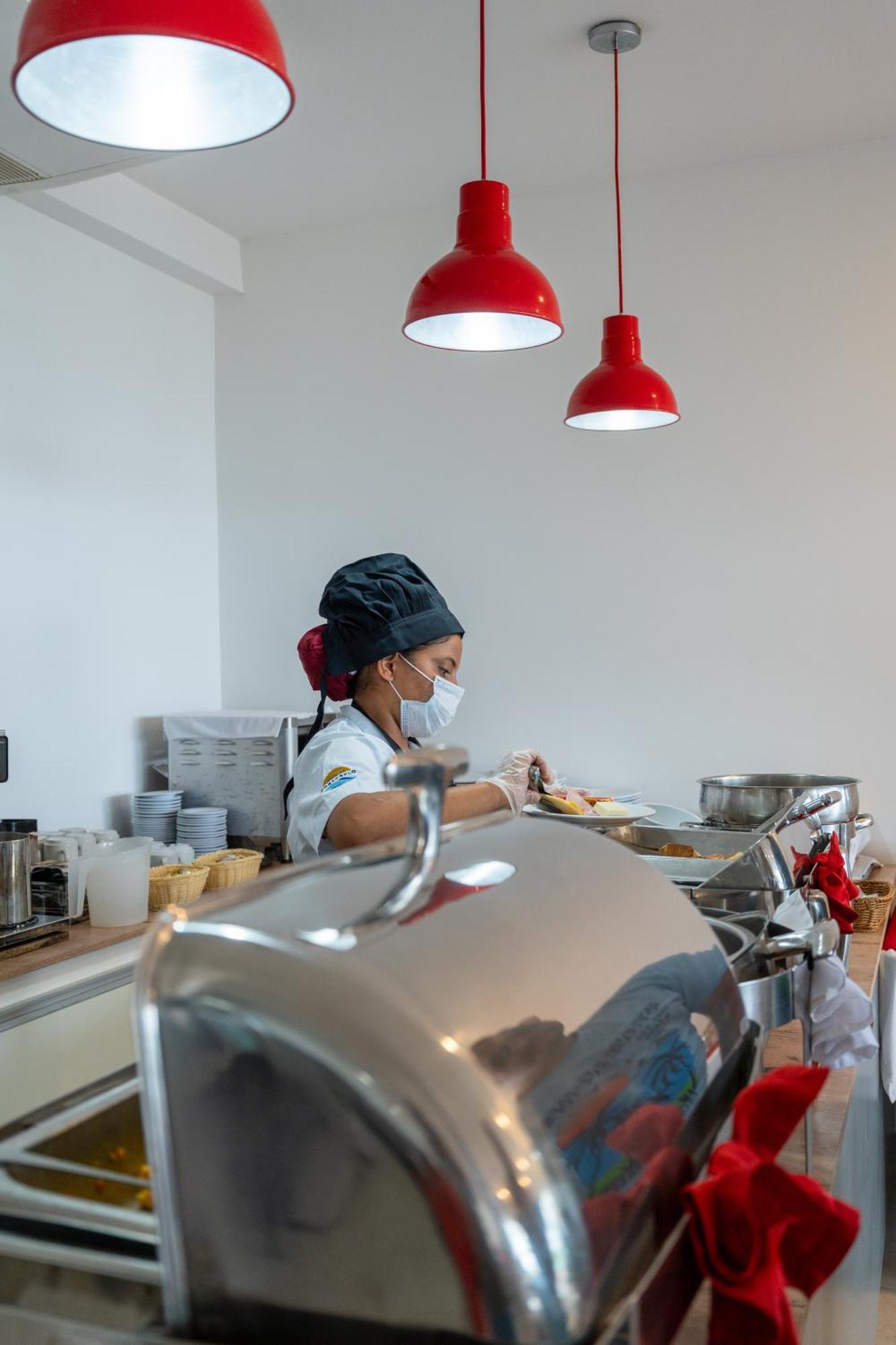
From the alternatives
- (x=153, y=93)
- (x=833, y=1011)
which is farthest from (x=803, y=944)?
(x=153, y=93)

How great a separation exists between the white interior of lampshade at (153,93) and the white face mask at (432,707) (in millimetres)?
1216

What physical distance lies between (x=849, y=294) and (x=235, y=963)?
3.63 meters

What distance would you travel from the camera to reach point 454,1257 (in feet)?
2.12

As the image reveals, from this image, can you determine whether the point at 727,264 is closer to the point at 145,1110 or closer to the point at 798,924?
the point at 798,924

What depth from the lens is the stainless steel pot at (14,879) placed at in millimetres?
2680

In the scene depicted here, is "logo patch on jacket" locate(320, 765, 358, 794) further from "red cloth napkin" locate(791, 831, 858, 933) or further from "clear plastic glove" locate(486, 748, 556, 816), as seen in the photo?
"red cloth napkin" locate(791, 831, 858, 933)

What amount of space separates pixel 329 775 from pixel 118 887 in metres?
0.98

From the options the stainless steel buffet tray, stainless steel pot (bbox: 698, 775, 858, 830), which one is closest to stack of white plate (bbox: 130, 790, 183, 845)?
stainless steel pot (bbox: 698, 775, 858, 830)

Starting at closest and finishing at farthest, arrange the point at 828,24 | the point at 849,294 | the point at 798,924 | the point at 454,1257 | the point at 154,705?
the point at 454,1257 → the point at 798,924 → the point at 828,24 → the point at 849,294 → the point at 154,705

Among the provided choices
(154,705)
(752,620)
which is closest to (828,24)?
(752,620)

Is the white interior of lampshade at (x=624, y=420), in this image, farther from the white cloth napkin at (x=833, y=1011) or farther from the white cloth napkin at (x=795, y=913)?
the white cloth napkin at (x=833, y=1011)

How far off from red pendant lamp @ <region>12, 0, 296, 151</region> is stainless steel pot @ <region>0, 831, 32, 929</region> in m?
1.70

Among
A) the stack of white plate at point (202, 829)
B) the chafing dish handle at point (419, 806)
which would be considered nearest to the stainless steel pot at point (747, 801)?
the stack of white plate at point (202, 829)

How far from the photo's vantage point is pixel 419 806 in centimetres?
80
